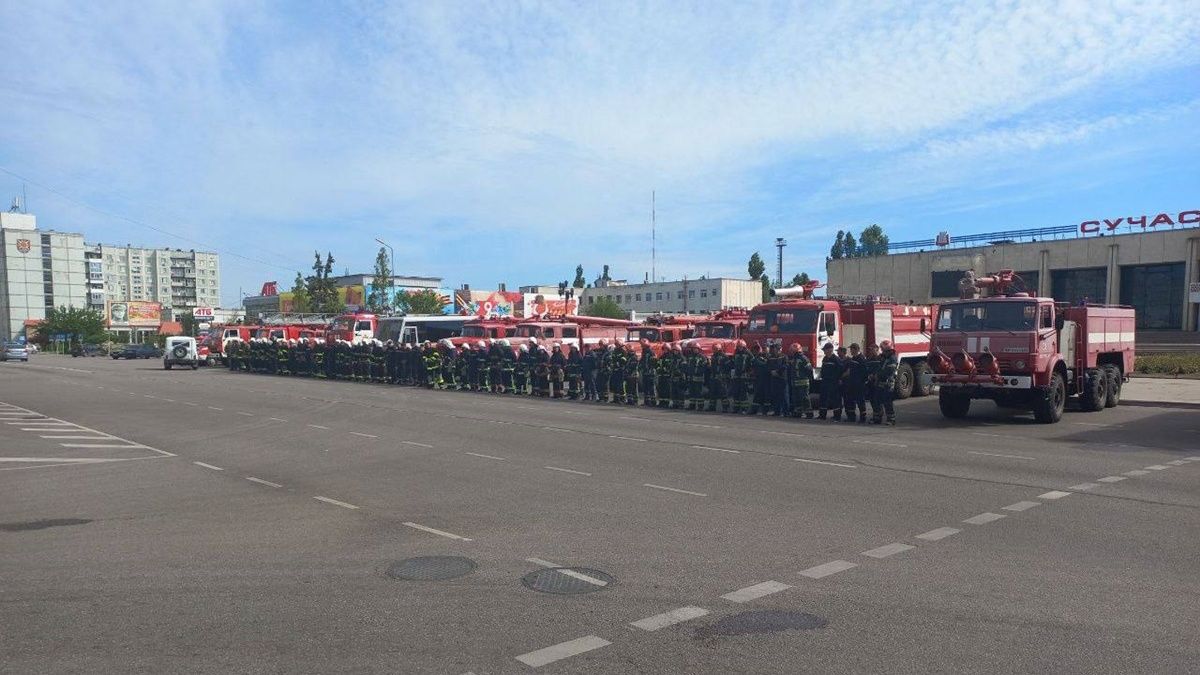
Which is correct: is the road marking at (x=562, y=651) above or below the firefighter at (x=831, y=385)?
below

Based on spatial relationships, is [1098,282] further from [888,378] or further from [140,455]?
[140,455]

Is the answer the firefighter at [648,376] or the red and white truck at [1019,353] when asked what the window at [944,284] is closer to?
the red and white truck at [1019,353]

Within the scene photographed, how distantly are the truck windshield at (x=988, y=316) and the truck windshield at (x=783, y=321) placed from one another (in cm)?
392

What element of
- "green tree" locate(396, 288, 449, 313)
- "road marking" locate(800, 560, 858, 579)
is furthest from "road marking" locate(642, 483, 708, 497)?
"green tree" locate(396, 288, 449, 313)

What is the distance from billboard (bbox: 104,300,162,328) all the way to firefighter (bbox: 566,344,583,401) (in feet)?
375

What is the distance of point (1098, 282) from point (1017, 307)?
43675 millimetres

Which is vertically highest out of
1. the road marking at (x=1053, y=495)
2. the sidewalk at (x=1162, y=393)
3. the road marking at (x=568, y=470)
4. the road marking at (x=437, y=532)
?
the road marking at (x=437, y=532)

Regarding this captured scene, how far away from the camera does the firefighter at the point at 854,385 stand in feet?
55.2

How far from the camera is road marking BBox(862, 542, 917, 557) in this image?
673cm

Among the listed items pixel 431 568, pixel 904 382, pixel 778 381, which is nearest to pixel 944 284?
pixel 904 382

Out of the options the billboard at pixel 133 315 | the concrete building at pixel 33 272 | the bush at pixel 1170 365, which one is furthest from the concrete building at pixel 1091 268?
the concrete building at pixel 33 272

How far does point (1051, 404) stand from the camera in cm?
1625

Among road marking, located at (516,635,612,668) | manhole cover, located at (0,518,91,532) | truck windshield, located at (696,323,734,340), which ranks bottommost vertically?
manhole cover, located at (0,518,91,532)

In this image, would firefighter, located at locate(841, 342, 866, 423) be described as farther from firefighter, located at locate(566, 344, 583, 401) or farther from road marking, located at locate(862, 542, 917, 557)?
road marking, located at locate(862, 542, 917, 557)
